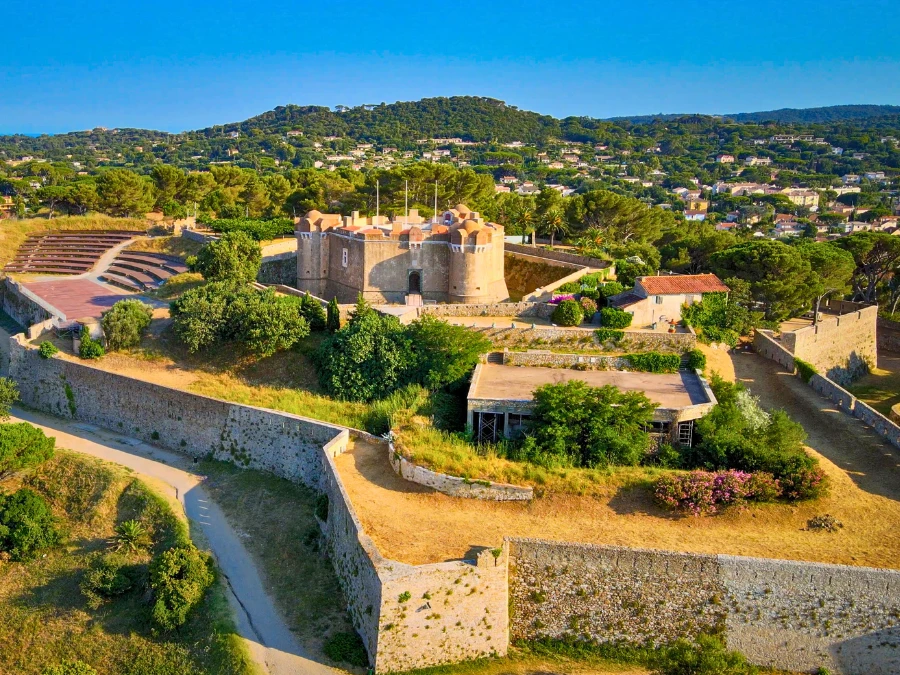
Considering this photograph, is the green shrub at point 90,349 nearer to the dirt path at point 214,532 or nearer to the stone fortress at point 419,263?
the dirt path at point 214,532

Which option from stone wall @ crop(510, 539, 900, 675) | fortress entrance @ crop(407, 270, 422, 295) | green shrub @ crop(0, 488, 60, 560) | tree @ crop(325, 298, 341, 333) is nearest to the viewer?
stone wall @ crop(510, 539, 900, 675)

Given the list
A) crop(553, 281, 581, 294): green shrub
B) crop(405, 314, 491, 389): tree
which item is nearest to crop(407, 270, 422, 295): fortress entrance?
crop(553, 281, 581, 294): green shrub

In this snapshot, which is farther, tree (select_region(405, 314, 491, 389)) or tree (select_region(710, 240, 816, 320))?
tree (select_region(710, 240, 816, 320))

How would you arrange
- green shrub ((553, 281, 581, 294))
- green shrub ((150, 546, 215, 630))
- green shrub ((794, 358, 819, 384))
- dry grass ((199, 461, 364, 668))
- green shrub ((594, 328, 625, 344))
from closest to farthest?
dry grass ((199, 461, 364, 668)) < green shrub ((150, 546, 215, 630)) < green shrub ((594, 328, 625, 344)) < green shrub ((794, 358, 819, 384)) < green shrub ((553, 281, 581, 294))

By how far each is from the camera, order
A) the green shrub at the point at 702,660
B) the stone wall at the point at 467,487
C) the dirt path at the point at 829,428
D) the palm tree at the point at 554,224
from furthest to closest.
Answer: the palm tree at the point at 554,224, the dirt path at the point at 829,428, the stone wall at the point at 467,487, the green shrub at the point at 702,660

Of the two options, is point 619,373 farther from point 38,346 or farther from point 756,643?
point 38,346

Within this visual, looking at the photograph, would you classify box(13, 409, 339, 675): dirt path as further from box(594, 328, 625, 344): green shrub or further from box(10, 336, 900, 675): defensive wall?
box(594, 328, 625, 344): green shrub

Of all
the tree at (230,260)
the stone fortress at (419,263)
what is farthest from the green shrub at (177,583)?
the tree at (230,260)
